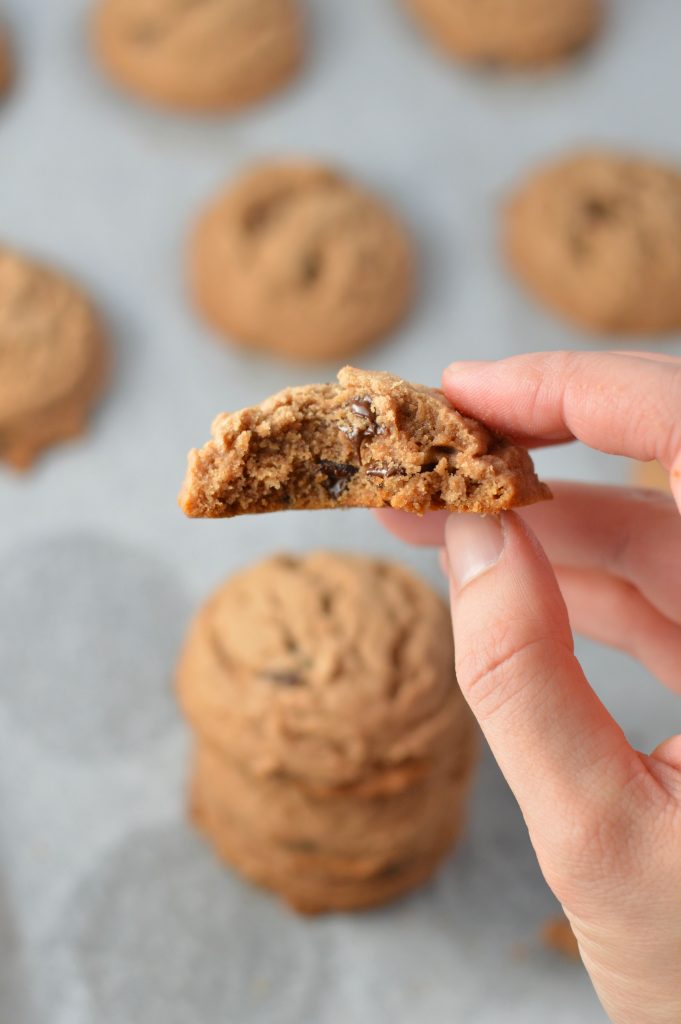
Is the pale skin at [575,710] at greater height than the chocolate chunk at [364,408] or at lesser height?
lesser

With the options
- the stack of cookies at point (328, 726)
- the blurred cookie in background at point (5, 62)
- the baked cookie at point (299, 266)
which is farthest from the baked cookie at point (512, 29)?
the stack of cookies at point (328, 726)

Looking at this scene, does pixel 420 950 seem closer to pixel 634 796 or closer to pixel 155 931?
pixel 155 931

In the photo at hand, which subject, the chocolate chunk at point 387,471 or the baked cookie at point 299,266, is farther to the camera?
the baked cookie at point 299,266

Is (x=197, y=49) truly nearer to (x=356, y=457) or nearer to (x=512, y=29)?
(x=512, y=29)

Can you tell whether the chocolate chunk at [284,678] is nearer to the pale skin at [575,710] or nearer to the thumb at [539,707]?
the pale skin at [575,710]

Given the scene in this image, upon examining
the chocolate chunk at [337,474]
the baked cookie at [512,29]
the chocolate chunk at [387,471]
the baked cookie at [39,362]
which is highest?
the baked cookie at [512,29]

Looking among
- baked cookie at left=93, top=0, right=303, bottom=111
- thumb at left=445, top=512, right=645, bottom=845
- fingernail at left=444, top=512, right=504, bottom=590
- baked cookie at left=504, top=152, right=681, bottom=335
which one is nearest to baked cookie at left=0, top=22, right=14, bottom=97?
baked cookie at left=93, top=0, right=303, bottom=111

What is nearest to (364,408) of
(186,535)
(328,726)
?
(328,726)

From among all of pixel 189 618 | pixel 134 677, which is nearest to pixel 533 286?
pixel 189 618
